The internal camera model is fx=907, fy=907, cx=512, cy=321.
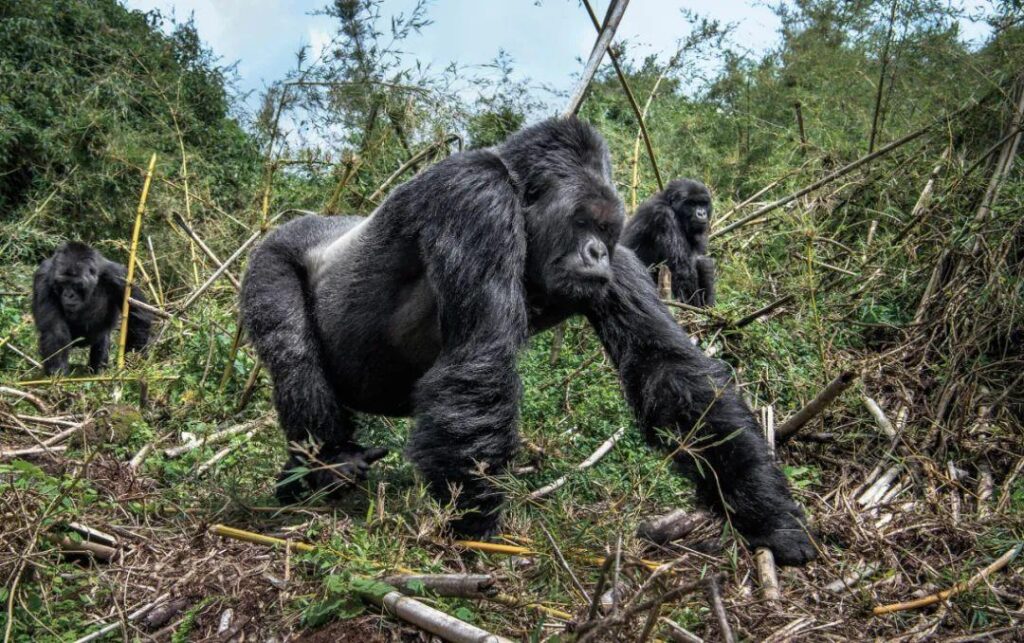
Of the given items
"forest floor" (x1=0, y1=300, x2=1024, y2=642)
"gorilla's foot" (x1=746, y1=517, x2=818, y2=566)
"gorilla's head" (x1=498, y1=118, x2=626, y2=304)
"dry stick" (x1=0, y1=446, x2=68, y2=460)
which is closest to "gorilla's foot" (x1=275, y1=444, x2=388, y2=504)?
"forest floor" (x1=0, y1=300, x2=1024, y2=642)

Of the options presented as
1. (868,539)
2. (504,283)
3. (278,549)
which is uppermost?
(504,283)

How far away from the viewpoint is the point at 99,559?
3.52 m

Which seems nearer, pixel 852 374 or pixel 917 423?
pixel 852 374

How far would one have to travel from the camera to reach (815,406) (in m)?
4.00

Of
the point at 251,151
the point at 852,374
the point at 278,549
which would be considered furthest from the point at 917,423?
the point at 251,151

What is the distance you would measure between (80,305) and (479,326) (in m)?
6.86

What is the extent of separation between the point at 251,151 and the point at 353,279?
10024 millimetres

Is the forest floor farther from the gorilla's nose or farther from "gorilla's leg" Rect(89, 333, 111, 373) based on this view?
"gorilla's leg" Rect(89, 333, 111, 373)

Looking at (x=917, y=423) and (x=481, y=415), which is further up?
(x=481, y=415)

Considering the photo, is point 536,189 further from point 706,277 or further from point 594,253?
point 706,277

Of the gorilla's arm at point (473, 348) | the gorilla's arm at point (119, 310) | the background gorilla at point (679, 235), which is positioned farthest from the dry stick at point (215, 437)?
the background gorilla at point (679, 235)

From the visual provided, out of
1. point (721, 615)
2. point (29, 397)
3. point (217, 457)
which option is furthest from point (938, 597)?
point (29, 397)

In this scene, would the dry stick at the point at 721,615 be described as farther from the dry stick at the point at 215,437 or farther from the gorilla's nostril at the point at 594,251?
the dry stick at the point at 215,437

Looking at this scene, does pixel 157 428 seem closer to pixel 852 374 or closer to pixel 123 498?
pixel 123 498
